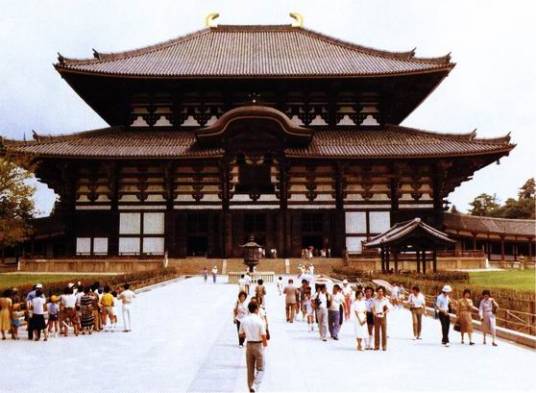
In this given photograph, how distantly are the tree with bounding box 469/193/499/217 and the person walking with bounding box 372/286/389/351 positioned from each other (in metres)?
82.7

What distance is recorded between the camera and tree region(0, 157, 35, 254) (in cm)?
3853

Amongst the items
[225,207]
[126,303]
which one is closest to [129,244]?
[225,207]

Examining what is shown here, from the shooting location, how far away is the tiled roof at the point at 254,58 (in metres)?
49.3

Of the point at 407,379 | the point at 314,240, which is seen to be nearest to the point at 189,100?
the point at 314,240

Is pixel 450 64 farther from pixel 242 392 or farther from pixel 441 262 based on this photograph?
pixel 242 392

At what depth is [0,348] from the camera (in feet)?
52.5

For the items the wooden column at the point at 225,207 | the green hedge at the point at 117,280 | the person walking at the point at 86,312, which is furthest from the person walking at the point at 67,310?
the wooden column at the point at 225,207

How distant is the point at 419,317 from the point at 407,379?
5.64 m

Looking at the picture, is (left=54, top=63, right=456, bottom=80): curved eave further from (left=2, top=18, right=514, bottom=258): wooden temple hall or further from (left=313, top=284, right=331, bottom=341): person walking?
(left=313, top=284, right=331, bottom=341): person walking

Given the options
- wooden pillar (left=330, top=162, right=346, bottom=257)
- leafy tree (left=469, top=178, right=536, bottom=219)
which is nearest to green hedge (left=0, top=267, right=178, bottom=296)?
wooden pillar (left=330, top=162, right=346, bottom=257)

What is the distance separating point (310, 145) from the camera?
1882 inches

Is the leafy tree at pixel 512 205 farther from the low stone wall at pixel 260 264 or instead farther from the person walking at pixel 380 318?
the person walking at pixel 380 318

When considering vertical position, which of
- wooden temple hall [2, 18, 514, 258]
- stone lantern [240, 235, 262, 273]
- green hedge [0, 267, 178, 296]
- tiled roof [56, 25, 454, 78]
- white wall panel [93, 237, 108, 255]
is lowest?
green hedge [0, 267, 178, 296]

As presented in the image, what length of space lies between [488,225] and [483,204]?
4225cm
